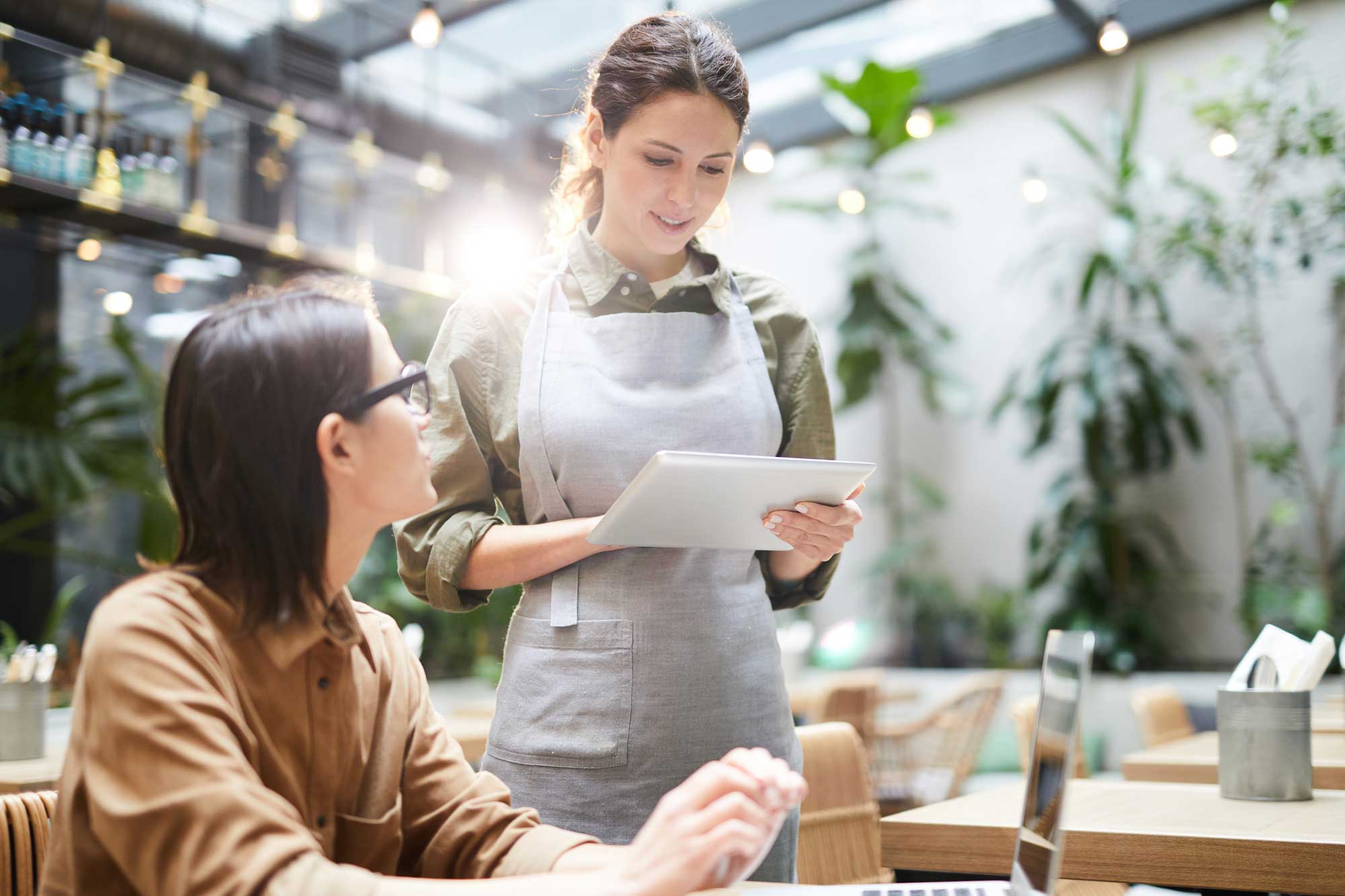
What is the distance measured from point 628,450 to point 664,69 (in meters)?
0.50

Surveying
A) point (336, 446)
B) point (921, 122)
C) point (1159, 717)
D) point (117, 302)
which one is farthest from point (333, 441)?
point (921, 122)

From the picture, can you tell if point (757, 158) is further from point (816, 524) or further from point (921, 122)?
point (816, 524)

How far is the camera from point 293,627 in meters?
1.07

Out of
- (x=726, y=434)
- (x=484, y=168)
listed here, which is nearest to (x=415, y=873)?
(x=726, y=434)

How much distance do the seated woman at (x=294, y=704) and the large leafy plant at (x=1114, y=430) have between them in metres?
5.95

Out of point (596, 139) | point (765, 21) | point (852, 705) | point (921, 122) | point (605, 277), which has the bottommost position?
point (852, 705)

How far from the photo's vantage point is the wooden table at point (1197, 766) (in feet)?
6.99

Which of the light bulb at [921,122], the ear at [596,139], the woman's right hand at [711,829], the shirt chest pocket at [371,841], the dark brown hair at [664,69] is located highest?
the light bulb at [921,122]

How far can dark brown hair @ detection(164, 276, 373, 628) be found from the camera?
1.03 m

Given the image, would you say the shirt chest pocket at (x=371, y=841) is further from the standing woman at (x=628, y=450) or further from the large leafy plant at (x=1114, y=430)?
the large leafy plant at (x=1114, y=430)

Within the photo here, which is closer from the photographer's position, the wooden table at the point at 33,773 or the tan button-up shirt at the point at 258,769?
the tan button-up shirt at the point at 258,769

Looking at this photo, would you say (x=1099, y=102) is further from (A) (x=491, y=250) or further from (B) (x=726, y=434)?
(B) (x=726, y=434)

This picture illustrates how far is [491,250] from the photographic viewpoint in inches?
290

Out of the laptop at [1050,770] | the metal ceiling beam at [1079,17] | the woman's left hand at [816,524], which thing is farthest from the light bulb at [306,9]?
Result: the laptop at [1050,770]
